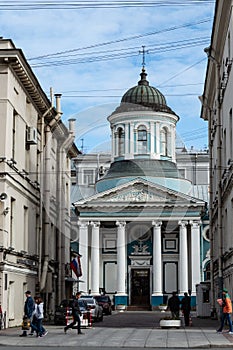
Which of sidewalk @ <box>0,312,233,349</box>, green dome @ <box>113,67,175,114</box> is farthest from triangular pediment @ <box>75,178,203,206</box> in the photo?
sidewalk @ <box>0,312,233,349</box>

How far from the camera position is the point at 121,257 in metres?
67.8

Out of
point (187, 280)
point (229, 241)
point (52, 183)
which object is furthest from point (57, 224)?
point (187, 280)

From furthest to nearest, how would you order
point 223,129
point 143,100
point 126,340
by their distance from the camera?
point 143,100 < point 223,129 < point 126,340

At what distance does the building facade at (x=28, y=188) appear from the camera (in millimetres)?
30672

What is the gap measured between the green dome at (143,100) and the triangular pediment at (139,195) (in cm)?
938

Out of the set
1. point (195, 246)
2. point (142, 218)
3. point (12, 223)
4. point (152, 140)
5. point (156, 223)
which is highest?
point (152, 140)

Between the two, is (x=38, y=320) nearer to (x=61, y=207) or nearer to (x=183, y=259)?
(x=61, y=207)

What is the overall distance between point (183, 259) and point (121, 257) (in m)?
5.68

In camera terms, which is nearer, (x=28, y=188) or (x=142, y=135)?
(x=28, y=188)

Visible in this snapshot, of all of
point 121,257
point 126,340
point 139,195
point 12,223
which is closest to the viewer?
point 126,340

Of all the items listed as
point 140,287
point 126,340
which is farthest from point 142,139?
point 126,340

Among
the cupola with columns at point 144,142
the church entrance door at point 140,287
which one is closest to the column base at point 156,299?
the church entrance door at point 140,287

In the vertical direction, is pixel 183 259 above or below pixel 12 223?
below

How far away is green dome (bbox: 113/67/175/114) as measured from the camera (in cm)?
7506
